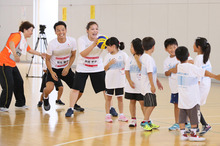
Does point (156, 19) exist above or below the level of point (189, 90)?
above

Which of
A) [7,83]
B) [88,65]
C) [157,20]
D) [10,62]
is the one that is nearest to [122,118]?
[88,65]

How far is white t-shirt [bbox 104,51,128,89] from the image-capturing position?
6688 millimetres

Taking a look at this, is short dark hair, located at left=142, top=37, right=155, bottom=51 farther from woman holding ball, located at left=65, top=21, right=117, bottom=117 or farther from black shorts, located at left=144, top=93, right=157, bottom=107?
woman holding ball, located at left=65, top=21, right=117, bottom=117

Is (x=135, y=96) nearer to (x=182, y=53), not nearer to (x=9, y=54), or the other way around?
(x=182, y=53)

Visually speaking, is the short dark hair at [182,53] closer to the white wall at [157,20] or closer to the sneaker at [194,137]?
the sneaker at [194,137]

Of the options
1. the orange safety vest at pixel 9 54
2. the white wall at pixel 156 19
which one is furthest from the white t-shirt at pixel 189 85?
the white wall at pixel 156 19

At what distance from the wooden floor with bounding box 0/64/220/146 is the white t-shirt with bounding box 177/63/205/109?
48 centimetres

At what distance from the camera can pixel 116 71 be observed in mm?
6707

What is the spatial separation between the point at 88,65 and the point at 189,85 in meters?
2.13

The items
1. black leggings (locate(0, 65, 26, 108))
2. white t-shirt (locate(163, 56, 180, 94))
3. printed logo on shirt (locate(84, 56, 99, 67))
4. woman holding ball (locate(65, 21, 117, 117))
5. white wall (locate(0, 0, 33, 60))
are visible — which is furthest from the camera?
white wall (locate(0, 0, 33, 60))

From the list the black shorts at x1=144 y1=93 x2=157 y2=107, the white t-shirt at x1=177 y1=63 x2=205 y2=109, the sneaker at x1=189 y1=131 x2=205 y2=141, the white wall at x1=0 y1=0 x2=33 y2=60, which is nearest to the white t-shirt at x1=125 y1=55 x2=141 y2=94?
the black shorts at x1=144 y1=93 x2=157 y2=107

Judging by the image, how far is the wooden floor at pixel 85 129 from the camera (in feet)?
17.1

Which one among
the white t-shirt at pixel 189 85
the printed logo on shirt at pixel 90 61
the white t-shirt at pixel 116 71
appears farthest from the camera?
the printed logo on shirt at pixel 90 61

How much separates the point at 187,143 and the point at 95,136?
3.82 ft
